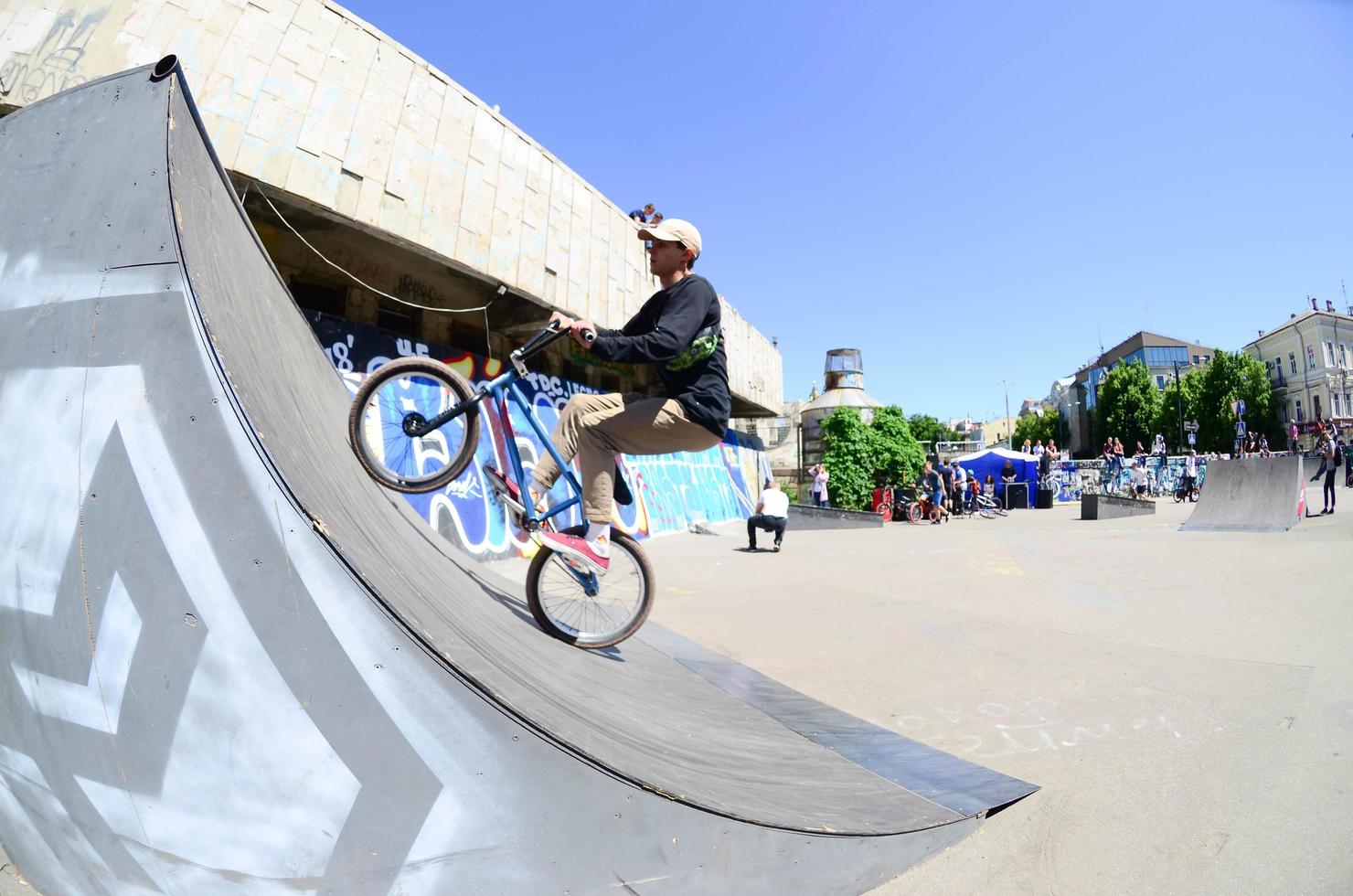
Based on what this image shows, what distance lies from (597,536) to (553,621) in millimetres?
→ 509

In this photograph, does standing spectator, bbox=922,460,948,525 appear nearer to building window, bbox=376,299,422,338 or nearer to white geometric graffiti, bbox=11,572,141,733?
building window, bbox=376,299,422,338

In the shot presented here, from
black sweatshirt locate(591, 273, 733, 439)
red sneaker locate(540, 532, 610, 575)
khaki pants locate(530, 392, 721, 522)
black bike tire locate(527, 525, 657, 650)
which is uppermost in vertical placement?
black sweatshirt locate(591, 273, 733, 439)

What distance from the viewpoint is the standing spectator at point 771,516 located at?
11164 millimetres

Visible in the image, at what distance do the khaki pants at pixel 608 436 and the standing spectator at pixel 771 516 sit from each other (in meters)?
7.74

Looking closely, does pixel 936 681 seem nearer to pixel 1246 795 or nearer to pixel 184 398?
pixel 1246 795

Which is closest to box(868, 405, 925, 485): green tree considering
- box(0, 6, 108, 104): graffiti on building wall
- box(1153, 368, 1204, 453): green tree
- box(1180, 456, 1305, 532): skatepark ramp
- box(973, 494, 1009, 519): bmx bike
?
box(973, 494, 1009, 519): bmx bike

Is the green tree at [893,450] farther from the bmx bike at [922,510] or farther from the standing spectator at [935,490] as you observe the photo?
the bmx bike at [922,510]

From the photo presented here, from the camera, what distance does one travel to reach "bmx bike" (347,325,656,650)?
3445 mm

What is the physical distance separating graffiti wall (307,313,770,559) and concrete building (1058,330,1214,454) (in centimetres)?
8666

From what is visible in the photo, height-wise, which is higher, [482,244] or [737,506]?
[482,244]

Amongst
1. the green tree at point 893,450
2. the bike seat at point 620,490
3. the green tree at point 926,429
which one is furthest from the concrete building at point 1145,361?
the bike seat at point 620,490

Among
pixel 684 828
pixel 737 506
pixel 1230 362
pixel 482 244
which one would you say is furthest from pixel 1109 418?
pixel 684 828

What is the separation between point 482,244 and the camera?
420 inches

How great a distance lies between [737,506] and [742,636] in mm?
18676
